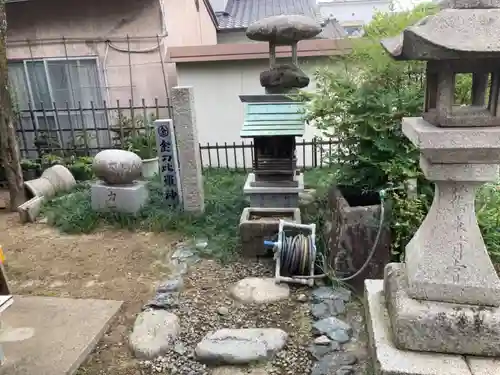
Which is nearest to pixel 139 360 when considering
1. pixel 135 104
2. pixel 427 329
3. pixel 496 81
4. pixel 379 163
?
pixel 427 329

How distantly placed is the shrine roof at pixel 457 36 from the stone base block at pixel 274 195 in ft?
9.95

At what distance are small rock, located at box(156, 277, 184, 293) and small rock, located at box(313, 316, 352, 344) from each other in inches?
56.9

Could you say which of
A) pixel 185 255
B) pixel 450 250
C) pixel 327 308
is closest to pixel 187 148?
pixel 185 255

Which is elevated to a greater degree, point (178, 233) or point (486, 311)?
point (486, 311)

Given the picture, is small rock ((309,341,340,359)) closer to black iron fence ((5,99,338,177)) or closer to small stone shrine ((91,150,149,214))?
small stone shrine ((91,150,149,214))

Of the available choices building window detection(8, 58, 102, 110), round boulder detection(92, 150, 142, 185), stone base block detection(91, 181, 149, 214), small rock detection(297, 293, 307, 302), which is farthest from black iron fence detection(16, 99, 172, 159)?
small rock detection(297, 293, 307, 302)

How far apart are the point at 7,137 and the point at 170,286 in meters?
3.92

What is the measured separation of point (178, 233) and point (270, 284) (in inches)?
73.1

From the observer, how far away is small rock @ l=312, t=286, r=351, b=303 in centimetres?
370

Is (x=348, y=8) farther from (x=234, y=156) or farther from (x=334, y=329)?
(x=334, y=329)

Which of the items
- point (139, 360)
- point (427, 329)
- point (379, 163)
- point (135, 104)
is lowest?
point (139, 360)

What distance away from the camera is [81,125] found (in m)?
8.80

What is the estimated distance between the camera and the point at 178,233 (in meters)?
5.42

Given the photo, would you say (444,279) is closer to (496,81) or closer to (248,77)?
(496,81)
